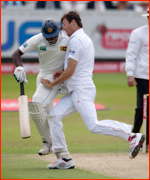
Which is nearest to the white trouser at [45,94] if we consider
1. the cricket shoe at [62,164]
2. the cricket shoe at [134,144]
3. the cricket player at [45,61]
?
the cricket player at [45,61]

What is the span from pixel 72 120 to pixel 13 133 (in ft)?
6.69

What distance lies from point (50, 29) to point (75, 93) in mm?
880

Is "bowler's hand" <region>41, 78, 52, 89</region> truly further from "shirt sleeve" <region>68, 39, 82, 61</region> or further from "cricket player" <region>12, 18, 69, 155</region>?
"shirt sleeve" <region>68, 39, 82, 61</region>

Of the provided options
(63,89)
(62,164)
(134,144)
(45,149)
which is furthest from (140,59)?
(62,164)

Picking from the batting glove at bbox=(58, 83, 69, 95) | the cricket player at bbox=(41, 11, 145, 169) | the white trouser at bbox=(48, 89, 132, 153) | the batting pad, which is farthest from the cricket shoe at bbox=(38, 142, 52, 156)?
the batting glove at bbox=(58, 83, 69, 95)

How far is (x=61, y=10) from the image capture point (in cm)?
2136

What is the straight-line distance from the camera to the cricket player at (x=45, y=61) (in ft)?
16.8

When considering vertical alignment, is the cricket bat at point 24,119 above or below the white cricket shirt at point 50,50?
below

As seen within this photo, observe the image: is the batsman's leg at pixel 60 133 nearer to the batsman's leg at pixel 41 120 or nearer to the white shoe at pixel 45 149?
the batsman's leg at pixel 41 120

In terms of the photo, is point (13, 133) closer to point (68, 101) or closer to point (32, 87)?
point (68, 101)

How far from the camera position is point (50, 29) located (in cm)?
497

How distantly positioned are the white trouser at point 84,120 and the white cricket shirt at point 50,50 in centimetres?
54

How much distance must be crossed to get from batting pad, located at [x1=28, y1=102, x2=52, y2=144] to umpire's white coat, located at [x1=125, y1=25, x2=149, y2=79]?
180 centimetres

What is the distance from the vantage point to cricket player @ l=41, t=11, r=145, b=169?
15.8 ft
